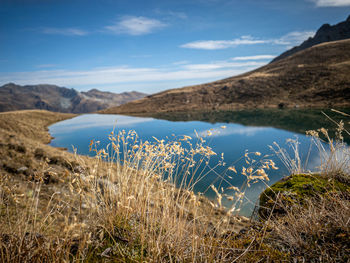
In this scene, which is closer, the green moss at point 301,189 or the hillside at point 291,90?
the green moss at point 301,189

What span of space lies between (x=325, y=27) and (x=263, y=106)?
131m

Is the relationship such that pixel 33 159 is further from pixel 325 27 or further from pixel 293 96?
pixel 325 27

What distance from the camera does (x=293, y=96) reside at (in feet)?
140

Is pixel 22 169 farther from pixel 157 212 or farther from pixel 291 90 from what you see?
pixel 291 90

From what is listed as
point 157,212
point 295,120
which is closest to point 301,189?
point 157,212

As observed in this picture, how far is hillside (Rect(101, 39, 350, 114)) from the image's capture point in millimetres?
37750

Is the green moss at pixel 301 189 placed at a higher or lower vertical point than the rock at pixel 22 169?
higher

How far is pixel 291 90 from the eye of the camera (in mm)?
45031

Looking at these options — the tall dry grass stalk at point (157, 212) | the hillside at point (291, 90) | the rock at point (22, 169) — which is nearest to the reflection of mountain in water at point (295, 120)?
the hillside at point (291, 90)

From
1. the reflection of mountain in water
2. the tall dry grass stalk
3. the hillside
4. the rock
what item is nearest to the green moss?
the tall dry grass stalk

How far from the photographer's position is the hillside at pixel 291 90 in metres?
37.8

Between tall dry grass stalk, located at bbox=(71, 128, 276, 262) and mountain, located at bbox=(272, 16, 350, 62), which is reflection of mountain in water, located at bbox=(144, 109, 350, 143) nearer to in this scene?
tall dry grass stalk, located at bbox=(71, 128, 276, 262)

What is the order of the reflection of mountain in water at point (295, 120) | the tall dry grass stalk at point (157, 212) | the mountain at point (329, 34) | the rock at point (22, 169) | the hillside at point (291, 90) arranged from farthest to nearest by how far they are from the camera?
1. the mountain at point (329, 34)
2. the hillside at point (291, 90)
3. the reflection of mountain in water at point (295, 120)
4. the rock at point (22, 169)
5. the tall dry grass stalk at point (157, 212)

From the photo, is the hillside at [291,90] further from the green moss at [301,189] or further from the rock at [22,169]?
the rock at [22,169]
